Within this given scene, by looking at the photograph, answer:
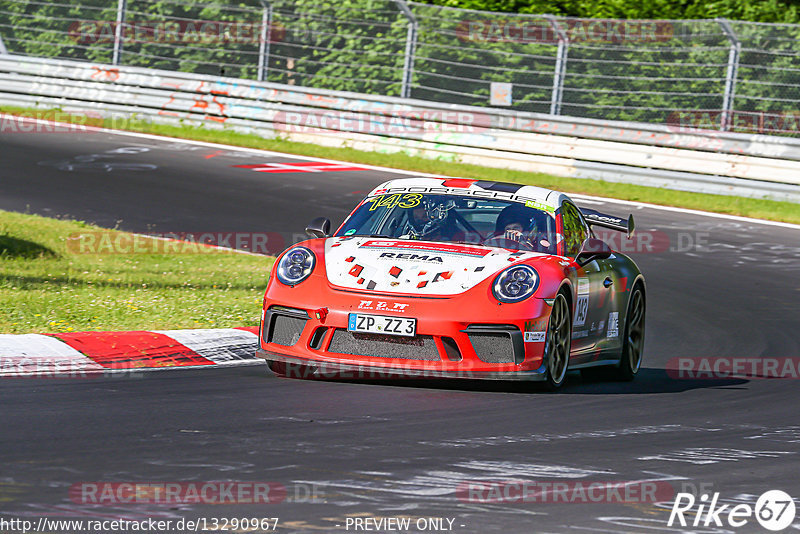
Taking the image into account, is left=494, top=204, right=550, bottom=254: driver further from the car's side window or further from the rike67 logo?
the rike67 logo

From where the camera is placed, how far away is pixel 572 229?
376 inches

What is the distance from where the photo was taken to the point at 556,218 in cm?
927

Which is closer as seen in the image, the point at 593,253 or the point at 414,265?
the point at 414,265

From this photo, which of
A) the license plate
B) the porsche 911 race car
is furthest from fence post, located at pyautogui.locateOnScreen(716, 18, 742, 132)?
the license plate

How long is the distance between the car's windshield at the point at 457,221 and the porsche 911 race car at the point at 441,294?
1 centimetres

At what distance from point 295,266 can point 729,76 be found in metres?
13.0

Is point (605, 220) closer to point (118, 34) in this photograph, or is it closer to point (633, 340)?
point (633, 340)

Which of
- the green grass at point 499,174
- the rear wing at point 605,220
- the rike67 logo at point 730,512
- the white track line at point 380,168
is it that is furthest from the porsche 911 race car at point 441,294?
the green grass at point 499,174

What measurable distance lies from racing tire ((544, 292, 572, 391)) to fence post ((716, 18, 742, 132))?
1222cm

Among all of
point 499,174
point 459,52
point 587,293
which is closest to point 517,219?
point 587,293

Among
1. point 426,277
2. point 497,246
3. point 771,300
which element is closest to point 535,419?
point 426,277

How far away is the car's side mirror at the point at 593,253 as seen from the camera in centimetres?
896

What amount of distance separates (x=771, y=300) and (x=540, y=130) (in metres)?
8.42

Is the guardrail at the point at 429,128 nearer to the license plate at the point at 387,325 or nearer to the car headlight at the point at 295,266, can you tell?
the car headlight at the point at 295,266
